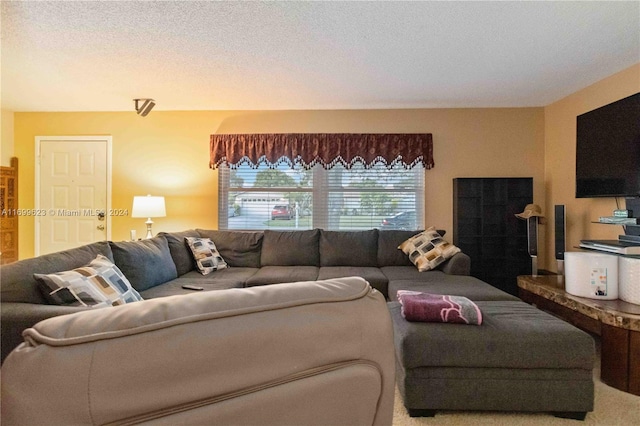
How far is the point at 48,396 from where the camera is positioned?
0.50m

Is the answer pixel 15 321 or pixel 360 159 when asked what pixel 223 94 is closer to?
pixel 360 159

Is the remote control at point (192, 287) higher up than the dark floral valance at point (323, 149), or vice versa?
the dark floral valance at point (323, 149)

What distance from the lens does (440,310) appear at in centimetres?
191

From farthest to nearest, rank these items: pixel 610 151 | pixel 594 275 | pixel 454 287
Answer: pixel 610 151 < pixel 454 287 < pixel 594 275

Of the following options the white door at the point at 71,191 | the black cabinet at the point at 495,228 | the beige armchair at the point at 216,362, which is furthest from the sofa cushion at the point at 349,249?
the beige armchair at the point at 216,362

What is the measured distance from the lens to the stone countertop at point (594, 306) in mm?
2064

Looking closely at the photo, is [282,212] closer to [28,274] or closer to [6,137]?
[28,274]

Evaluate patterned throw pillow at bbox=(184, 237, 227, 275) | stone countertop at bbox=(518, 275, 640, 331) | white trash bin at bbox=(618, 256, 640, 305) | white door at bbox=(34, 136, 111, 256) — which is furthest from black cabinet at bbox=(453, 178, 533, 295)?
white door at bbox=(34, 136, 111, 256)

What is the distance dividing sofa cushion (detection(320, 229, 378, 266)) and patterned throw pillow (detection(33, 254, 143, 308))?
84.4 inches

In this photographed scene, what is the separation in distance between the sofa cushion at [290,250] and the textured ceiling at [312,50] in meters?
1.59

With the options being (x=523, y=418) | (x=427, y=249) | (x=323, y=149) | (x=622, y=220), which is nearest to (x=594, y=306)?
(x=622, y=220)

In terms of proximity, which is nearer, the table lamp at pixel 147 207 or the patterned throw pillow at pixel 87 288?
the patterned throw pillow at pixel 87 288

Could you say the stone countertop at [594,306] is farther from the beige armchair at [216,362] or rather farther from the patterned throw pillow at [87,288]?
the patterned throw pillow at [87,288]

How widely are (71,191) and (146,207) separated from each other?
142 centimetres
